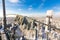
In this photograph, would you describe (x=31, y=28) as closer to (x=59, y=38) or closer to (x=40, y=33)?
(x=40, y=33)

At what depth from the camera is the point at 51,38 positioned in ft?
3.85

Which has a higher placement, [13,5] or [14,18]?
[13,5]

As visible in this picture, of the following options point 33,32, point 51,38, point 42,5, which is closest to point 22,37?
point 33,32

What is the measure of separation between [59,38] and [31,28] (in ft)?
1.36

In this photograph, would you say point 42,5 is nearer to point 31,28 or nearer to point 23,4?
point 23,4

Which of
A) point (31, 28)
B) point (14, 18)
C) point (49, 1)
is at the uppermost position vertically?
point (49, 1)

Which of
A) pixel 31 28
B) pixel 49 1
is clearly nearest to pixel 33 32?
pixel 31 28

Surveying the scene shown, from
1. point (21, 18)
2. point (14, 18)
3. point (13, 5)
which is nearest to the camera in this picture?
point (21, 18)

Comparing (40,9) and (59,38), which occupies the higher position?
(40,9)

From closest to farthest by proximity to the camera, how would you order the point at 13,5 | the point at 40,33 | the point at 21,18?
the point at 40,33
the point at 21,18
the point at 13,5

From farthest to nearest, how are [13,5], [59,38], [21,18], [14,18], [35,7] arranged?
[35,7], [13,5], [14,18], [21,18], [59,38]

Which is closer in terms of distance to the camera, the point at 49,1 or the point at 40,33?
the point at 40,33

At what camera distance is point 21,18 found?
1339 mm

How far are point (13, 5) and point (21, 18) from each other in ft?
1.37
